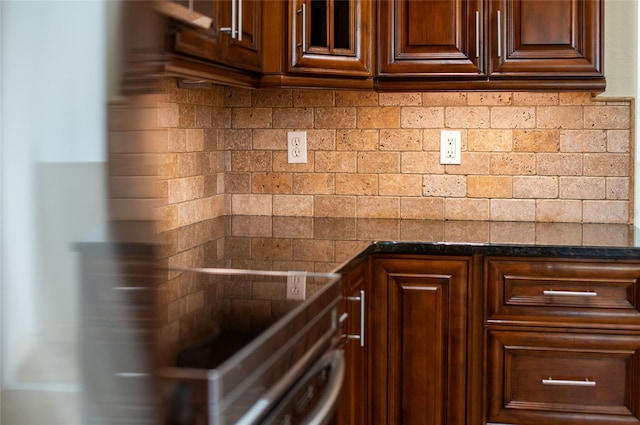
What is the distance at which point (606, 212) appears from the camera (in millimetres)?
2912

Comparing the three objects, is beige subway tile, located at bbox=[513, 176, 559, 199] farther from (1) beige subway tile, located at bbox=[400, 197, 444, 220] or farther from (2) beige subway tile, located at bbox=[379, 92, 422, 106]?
(2) beige subway tile, located at bbox=[379, 92, 422, 106]

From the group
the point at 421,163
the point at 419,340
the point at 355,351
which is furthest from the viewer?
the point at 421,163

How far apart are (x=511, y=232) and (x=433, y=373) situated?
1.70 ft

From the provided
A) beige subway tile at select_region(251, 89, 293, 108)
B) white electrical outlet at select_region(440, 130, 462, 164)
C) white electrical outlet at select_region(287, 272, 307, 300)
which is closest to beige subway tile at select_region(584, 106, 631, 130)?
white electrical outlet at select_region(440, 130, 462, 164)

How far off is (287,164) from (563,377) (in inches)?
49.2

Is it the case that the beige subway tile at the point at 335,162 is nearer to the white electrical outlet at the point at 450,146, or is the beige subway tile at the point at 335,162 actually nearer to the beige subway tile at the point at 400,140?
the beige subway tile at the point at 400,140

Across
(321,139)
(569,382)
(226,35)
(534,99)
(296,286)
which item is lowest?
(569,382)

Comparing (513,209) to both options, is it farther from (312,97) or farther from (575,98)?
(312,97)

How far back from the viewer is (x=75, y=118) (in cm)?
60

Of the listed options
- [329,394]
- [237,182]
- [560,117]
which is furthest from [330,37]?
[329,394]

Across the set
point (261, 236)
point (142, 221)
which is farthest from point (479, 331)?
point (142, 221)

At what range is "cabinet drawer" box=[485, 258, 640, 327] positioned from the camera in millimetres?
2336

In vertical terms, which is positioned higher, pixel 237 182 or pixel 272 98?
pixel 272 98

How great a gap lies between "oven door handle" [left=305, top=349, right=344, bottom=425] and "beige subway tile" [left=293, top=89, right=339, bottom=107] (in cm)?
149
